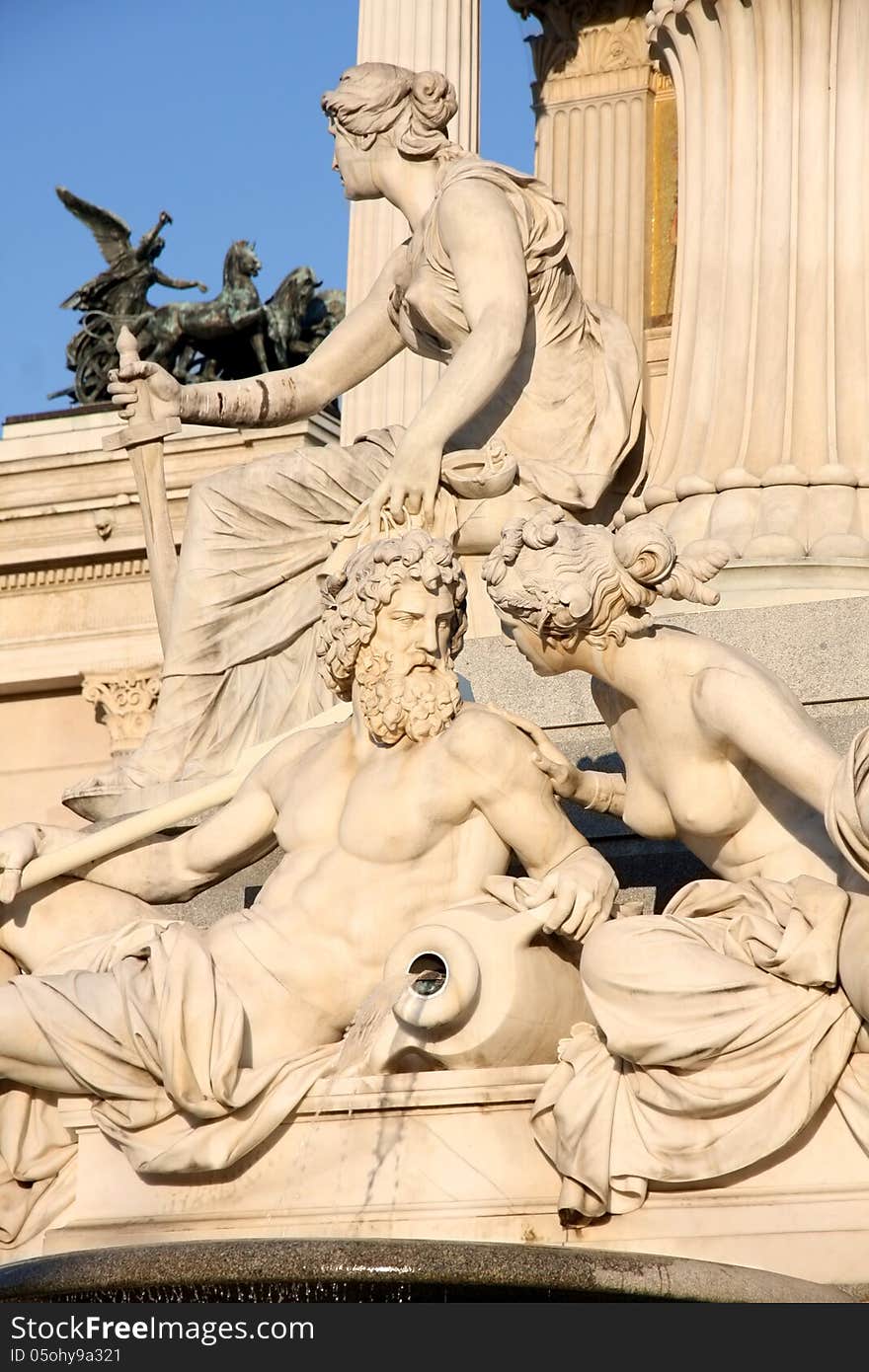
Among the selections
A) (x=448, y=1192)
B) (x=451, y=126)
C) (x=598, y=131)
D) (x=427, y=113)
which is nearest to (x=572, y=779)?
(x=448, y=1192)

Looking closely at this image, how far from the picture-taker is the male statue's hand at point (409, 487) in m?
8.02

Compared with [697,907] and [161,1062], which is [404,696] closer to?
[697,907]

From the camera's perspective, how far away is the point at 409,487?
804 centimetres

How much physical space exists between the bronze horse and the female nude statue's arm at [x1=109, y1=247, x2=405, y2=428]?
66.5 ft

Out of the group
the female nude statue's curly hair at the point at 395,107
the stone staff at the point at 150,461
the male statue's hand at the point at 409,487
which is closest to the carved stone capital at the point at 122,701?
the stone staff at the point at 150,461

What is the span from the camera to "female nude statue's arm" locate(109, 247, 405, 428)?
925 centimetres

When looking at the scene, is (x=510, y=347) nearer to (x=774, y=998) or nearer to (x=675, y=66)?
(x=675, y=66)

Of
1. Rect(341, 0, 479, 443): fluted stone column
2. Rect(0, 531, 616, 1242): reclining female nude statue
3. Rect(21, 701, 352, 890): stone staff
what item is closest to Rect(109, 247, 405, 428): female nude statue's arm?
Rect(21, 701, 352, 890): stone staff

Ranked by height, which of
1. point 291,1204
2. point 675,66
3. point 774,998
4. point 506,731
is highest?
point 675,66

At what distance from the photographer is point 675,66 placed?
369 inches

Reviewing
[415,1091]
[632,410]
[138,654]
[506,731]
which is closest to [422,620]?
[506,731]

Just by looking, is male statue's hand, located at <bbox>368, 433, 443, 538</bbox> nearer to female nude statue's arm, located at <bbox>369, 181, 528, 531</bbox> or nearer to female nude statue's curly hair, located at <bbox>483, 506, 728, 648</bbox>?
female nude statue's arm, located at <bbox>369, 181, 528, 531</bbox>

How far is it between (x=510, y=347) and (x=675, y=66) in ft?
5.92
